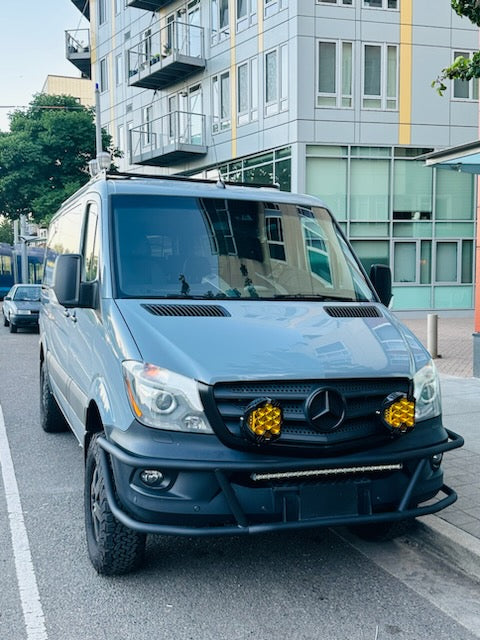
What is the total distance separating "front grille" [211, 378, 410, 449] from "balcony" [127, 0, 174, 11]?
91.0ft

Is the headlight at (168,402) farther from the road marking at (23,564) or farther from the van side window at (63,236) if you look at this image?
the van side window at (63,236)

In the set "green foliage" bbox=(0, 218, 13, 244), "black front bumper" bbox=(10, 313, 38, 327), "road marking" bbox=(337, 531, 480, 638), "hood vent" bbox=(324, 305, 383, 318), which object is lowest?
"road marking" bbox=(337, 531, 480, 638)

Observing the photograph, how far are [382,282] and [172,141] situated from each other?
949 inches

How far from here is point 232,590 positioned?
145 inches

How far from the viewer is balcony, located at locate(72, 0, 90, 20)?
128ft

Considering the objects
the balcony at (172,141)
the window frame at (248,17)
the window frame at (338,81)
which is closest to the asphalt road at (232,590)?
the window frame at (338,81)

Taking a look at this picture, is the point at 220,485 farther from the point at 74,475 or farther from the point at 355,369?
the point at 74,475

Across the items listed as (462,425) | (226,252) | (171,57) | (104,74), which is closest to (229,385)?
(226,252)

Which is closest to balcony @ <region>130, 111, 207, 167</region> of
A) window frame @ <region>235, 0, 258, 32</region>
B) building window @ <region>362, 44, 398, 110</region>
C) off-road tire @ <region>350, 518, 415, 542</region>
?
window frame @ <region>235, 0, 258, 32</region>

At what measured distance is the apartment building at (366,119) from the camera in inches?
832

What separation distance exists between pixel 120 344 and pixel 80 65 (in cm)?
3998

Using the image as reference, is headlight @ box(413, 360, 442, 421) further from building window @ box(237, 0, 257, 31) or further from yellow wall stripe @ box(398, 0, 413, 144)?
building window @ box(237, 0, 257, 31)

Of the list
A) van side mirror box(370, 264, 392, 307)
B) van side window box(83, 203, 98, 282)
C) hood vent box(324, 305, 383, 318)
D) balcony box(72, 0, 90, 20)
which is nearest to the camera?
hood vent box(324, 305, 383, 318)

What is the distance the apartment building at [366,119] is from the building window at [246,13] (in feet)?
0.16
